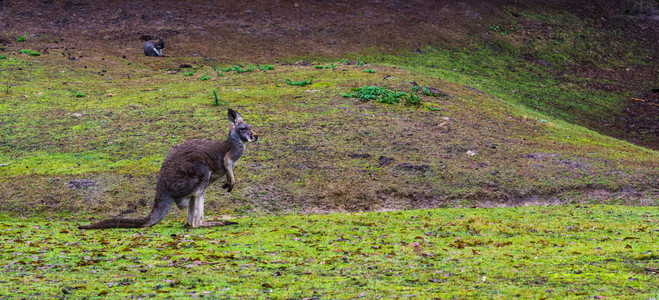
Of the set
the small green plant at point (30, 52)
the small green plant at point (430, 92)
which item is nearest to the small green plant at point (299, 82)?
the small green plant at point (430, 92)

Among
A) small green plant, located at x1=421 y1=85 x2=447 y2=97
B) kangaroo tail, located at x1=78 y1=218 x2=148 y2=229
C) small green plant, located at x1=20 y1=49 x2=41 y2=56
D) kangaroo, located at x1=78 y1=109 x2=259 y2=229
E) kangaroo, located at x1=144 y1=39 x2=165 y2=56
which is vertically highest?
kangaroo, located at x1=78 y1=109 x2=259 y2=229

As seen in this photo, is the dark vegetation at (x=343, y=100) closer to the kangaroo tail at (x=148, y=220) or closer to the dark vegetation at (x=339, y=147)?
the dark vegetation at (x=339, y=147)

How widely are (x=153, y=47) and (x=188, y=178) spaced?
16.2m

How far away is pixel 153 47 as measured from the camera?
23.7 metres

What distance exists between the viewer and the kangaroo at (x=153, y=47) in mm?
23719

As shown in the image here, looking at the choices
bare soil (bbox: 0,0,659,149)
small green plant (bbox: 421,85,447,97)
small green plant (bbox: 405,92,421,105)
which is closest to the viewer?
small green plant (bbox: 405,92,421,105)

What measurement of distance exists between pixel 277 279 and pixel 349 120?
9824mm

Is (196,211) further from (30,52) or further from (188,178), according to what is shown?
(30,52)

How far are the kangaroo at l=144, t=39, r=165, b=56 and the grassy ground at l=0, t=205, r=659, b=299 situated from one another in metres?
14.6

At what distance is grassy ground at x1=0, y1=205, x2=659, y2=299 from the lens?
218 inches

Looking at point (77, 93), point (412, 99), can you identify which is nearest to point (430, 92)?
point (412, 99)

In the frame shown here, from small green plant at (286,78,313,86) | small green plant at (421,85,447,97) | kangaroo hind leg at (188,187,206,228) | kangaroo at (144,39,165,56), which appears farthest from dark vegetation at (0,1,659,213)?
kangaroo hind leg at (188,187,206,228)

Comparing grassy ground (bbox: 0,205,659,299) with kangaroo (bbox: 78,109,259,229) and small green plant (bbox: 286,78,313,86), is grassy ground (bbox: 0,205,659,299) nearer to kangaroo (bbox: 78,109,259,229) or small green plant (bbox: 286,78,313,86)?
kangaroo (bbox: 78,109,259,229)

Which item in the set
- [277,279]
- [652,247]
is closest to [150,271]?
[277,279]
